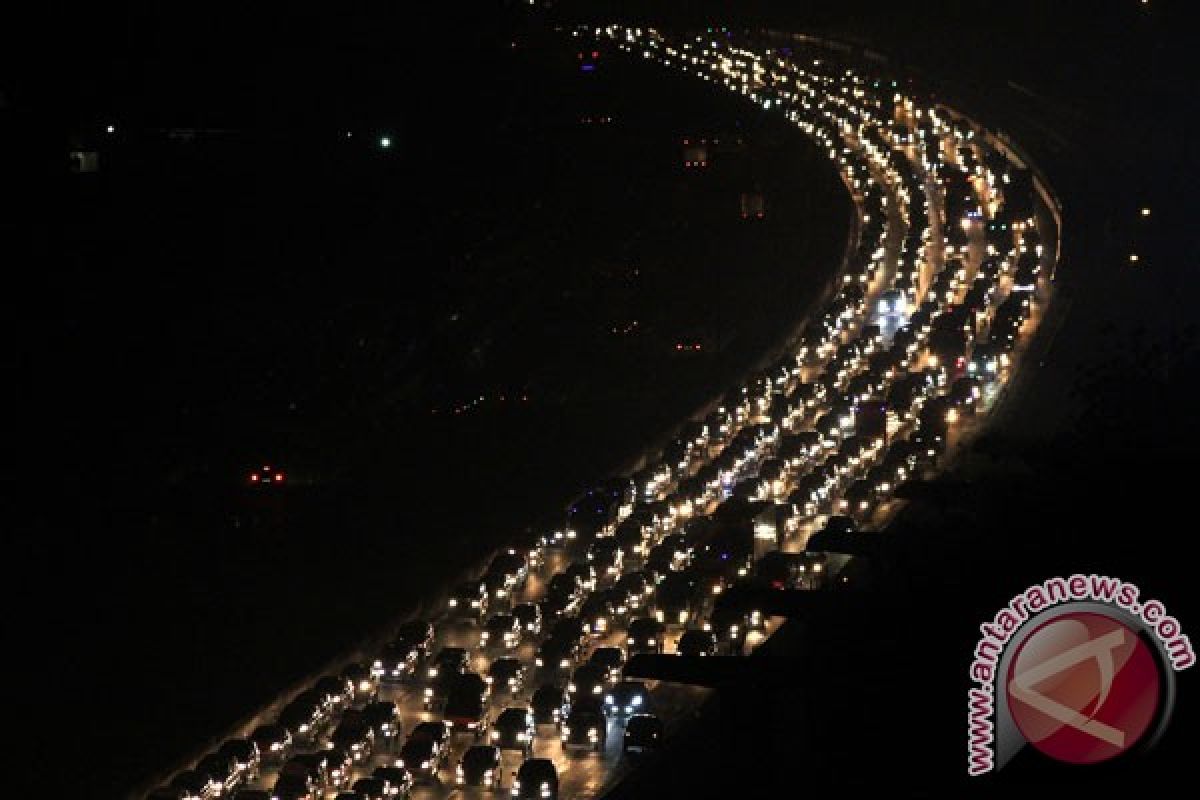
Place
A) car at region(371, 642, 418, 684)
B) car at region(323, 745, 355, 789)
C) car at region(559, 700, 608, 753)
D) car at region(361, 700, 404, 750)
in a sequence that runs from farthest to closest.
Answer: car at region(371, 642, 418, 684)
car at region(361, 700, 404, 750)
car at region(559, 700, 608, 753)
car at region(323, 745, 355, 789)

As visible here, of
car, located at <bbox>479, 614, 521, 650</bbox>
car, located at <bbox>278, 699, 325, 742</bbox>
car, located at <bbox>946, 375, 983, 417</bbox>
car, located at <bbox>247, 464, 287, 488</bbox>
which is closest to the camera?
car, located at <bbox>278, 699, 325, 742</bbox>

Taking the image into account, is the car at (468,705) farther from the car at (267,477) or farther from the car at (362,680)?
the car at (267,477)

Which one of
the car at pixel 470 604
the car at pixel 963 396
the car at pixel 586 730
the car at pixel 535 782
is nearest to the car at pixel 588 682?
the car at pixel 586 730

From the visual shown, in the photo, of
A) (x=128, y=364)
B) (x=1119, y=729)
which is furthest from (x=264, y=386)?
(x=1119, y=729)

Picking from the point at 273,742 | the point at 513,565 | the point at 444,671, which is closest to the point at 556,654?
the point at 444,671

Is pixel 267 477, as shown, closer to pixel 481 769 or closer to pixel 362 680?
pixel 362 680

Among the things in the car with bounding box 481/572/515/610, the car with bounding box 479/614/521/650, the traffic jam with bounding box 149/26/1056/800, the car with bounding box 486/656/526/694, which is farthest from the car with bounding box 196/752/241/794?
the car with bounding box 481/572/515/610

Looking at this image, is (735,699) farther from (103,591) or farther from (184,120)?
(184,120)

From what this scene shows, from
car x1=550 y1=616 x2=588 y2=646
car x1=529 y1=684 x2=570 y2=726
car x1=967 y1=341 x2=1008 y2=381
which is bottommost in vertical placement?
car x1=529 y1=684 x2=570 y2=726

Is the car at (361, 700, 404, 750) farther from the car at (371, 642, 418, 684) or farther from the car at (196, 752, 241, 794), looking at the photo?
the car at (196, 752, 241, 794)
